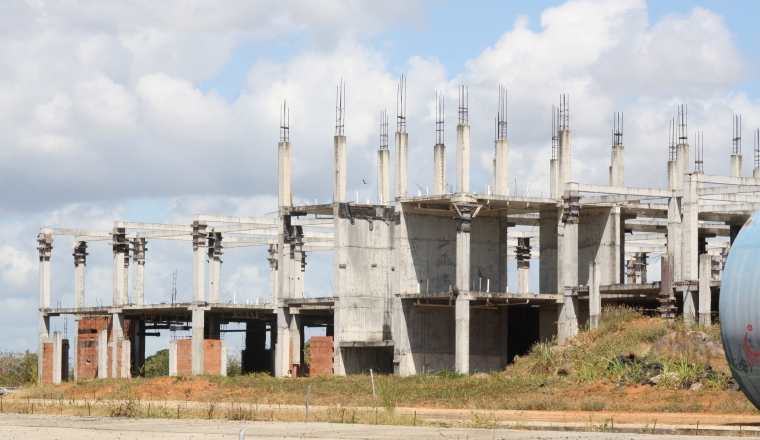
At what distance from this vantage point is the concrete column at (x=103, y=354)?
67125 millimetres

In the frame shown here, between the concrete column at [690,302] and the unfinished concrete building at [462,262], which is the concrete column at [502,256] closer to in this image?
the unfinished concrete building at [462,262]

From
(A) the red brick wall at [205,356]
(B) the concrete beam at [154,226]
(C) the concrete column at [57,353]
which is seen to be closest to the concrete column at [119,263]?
(B) the concrete beam at [154,226]

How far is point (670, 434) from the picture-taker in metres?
25.2

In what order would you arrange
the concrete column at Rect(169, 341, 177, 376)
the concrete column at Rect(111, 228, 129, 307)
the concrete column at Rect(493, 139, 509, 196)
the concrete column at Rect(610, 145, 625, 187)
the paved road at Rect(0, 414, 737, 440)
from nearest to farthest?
the paved road at Rect(0, 414, 737, 440)
the concrete column at Rect(493, 139, 509, 196)
the concrete column at Rect(610, 145, 625, 187)
the concrete column at Rect(169, 341, 177, 376)
the concrete column at Rect(111, 228, 129, 307)

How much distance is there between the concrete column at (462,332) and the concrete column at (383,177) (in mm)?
7760

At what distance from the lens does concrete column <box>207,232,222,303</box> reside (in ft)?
217

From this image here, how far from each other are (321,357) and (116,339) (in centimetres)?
1651

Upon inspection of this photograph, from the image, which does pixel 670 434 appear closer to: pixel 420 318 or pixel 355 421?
pixel 355 421

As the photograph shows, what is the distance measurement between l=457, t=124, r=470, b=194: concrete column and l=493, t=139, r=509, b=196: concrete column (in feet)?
7.08

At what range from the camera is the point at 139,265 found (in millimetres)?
70438

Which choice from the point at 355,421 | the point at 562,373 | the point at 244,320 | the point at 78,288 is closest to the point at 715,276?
the point at 244,320

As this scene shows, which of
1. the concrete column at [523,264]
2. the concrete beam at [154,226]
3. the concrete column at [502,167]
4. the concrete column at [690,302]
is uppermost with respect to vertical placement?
the concrete column at [502,167]

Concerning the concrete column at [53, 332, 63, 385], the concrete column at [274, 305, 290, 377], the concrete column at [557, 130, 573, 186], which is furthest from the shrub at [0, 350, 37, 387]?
the concrete column at [557, 130, 573, 186]

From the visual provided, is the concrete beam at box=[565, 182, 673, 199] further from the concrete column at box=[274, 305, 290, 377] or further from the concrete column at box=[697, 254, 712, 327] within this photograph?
the concrete column at box=[274, 305, 290, 377]
